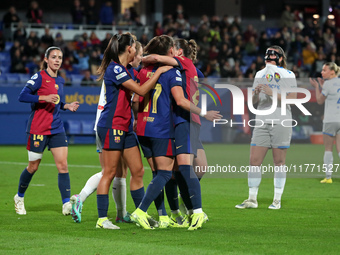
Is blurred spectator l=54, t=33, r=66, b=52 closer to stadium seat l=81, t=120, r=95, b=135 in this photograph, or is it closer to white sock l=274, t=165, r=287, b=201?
stadium seat l=81, t=120, r=95, b=135

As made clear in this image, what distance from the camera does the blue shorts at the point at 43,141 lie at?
26.6ft

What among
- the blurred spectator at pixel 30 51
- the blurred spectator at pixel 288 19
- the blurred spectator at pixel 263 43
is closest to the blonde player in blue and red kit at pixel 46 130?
the blurred spectator at pixel 30 51

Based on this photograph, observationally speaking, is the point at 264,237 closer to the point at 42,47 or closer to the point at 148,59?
the point at 148,59

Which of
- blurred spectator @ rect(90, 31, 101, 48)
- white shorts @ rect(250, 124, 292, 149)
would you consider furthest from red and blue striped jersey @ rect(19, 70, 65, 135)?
blurred spectator @ rect(90, 31, 101, 48)

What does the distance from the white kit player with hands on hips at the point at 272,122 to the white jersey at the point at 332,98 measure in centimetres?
370

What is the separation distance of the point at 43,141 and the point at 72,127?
1403 centimetres

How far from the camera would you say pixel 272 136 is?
8625 mm

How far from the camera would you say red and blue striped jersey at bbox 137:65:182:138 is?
6633 millimetres

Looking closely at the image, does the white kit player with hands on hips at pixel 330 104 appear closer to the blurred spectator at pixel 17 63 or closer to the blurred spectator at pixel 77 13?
the blurred spectator at pixel 17 63

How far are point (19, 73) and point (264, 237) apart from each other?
18.2 metres

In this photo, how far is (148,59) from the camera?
666 cm

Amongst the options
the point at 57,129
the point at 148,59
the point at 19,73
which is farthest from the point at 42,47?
the point at 148,59

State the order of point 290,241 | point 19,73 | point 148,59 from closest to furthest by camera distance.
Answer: point 290,241
point 148,59
point 19,73

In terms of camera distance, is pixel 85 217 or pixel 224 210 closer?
pixel 85 217
